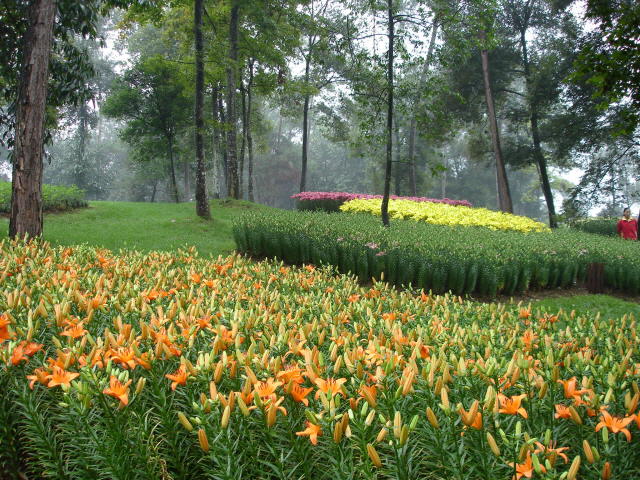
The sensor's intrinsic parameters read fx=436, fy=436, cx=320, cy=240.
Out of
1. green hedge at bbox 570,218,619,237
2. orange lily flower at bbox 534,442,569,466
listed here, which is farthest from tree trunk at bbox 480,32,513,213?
orange lily flower at bbox 534,442,569,466

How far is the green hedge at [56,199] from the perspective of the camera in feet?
40.4

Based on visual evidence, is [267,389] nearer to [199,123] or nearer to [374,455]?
[374,455]

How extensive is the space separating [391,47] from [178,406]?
9.27m

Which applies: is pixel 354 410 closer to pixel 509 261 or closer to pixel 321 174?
pixel 509 261

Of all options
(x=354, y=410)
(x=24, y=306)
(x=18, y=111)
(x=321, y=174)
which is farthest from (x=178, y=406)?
(x=321, y=174)

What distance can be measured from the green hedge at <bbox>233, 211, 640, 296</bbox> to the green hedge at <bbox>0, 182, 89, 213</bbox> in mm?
7307

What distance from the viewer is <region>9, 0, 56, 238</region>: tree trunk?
7.31 meters

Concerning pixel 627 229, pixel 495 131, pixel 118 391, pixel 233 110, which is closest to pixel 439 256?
pixel 118 391

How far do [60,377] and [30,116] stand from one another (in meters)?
7.47

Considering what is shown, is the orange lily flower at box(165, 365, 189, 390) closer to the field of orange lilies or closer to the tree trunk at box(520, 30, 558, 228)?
the field of orange lilies

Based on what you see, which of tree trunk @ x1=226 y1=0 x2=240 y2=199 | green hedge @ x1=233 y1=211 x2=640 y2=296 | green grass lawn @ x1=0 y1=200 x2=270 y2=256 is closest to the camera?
green hedge @ x1=233 y1=211 x2=640 y2=296

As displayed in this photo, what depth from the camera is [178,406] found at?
1.78 meters

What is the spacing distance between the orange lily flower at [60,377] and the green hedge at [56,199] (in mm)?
13241

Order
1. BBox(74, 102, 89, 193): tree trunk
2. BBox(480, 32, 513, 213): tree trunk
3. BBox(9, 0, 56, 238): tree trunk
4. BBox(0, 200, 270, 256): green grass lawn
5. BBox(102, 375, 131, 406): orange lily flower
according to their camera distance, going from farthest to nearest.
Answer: BBox(74, 102, 89, 193): tree trunk, BBox(480, 32, 513, 213): tree trunk, BBox(0, 200, 270, 256): green grass lawn, BBox(9, 0, 56, 238): tree trunk, BBox(102, 375, 131, 406): orange lily flower
